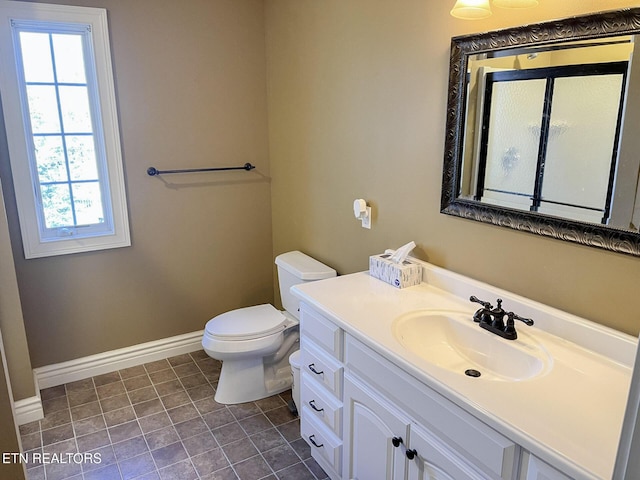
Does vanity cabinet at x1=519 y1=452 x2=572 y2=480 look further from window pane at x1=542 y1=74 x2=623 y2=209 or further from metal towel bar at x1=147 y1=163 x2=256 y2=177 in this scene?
metal towel bar at x1=147 y1=163 x2=256 y2=177

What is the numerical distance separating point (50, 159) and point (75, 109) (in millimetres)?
308

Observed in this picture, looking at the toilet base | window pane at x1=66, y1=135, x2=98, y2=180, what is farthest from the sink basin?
window pane at x1=66, y1=135, x2=98, y2=180

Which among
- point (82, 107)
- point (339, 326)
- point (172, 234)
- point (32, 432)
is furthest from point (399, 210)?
point (32, 432)

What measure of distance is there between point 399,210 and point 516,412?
1.19 metres

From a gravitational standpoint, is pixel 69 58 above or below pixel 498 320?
above

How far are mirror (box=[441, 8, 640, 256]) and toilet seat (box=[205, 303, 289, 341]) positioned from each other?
120cm

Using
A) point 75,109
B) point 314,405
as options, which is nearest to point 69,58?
point 75,109

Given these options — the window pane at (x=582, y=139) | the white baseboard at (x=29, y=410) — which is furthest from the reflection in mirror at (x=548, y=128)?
the white baseboard at (x=29, y=410)

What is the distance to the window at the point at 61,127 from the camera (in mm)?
2418

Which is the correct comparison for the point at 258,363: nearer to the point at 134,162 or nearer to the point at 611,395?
the point at 134,162

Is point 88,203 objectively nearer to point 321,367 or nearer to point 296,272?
point 296,272

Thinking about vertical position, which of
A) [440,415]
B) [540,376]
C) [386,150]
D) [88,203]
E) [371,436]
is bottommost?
[371,436]

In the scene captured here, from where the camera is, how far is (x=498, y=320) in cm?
159

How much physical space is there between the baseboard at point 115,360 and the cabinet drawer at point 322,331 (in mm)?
1460
